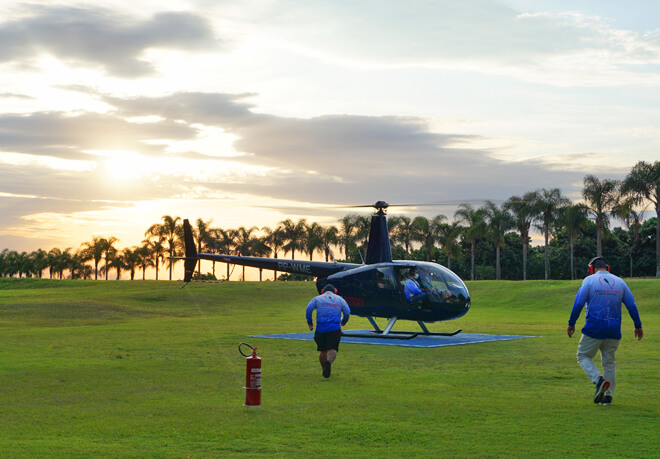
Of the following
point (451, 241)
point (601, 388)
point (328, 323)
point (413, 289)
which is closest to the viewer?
point (601, 388)

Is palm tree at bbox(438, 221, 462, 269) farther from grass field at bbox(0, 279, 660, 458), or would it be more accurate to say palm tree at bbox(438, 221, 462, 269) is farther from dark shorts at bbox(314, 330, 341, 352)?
dark shorts at bbox(314, 330, 341, 352)

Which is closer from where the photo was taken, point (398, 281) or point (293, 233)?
point (398, 281)

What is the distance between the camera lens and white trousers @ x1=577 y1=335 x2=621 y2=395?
12827 mm

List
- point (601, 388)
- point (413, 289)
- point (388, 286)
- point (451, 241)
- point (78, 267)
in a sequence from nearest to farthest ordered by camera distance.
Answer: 1. point (601, 388)
2. point (413, 289)
3. point (388, 286)
4. point (451, 241)
5. point (78, 267)

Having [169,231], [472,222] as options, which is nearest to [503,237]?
[472,222]

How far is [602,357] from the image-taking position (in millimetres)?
12859

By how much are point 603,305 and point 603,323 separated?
1.07 ft

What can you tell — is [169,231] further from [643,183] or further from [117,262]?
[643,183]

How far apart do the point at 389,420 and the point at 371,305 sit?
1678cm

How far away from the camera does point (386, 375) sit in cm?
1680

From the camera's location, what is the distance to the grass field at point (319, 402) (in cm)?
967

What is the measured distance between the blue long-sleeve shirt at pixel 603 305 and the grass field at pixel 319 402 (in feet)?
4.10

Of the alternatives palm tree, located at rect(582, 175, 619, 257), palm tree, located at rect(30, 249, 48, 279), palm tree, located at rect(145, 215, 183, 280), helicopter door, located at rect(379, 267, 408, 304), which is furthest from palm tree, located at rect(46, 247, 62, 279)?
helicopter door, located at rect(379, 267, 408, 304)

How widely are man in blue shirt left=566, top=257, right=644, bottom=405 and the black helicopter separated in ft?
42.5
